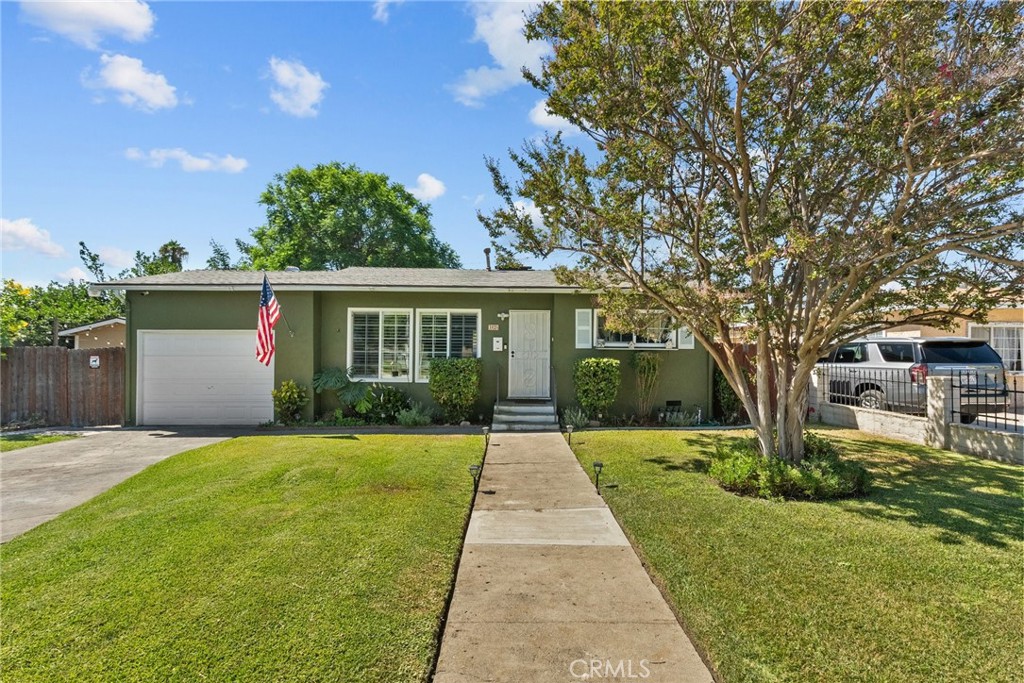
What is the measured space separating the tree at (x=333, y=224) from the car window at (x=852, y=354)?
22828 millimetres

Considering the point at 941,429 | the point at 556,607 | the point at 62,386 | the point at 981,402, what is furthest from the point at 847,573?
the point at 62,386

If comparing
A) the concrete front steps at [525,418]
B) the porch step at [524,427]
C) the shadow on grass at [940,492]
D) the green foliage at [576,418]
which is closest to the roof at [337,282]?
the concrete front steps at [525,418]

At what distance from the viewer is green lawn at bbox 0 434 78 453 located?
26.8 ft

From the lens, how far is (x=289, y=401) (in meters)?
10.3

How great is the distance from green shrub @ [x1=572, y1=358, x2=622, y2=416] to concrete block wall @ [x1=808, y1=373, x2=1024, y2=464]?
15.9ft

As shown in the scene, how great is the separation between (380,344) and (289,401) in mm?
2282

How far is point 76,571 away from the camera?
3.51 m

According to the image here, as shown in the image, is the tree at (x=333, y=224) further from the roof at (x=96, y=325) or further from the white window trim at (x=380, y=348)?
the white window trim at (x=380, y=348)

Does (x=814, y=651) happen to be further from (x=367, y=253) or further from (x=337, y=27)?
(x=367, y=253)

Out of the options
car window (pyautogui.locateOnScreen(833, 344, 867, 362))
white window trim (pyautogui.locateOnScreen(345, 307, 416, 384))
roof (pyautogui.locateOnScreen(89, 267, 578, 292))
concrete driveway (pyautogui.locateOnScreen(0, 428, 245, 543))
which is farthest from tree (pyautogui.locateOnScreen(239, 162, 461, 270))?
car window (pyautogui.locateOnScreen(833, 344, 867, 362))

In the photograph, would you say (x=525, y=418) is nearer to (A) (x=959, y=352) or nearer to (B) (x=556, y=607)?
(B) (x=556, y=607)

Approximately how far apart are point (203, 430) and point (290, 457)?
4301 mm

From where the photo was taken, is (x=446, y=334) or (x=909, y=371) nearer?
(x=909, y=371)

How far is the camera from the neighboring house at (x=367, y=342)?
1056 centimetres
